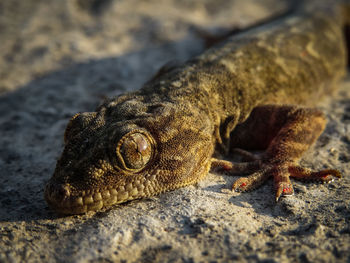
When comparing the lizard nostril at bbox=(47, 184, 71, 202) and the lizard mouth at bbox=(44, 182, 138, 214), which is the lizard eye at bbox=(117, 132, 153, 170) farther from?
the lizard nostril at bbox=(47, 184, 71, 202)

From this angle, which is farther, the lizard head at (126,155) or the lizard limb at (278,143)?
the lizard limb at (278,143)

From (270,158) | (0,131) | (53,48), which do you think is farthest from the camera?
(53,48)

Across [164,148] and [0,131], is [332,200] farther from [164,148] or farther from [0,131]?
[0,131]

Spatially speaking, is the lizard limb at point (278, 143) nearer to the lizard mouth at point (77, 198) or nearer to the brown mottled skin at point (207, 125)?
the brown mottled skin at point (207, 125)

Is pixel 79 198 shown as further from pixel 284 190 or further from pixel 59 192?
pixel 284 190

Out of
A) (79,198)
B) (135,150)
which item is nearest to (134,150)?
(135,150)

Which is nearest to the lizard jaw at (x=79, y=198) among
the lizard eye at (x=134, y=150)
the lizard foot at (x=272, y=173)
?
the lizard eye at (x=134, y=150)

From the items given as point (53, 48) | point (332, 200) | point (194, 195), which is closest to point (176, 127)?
point (194, 195)
